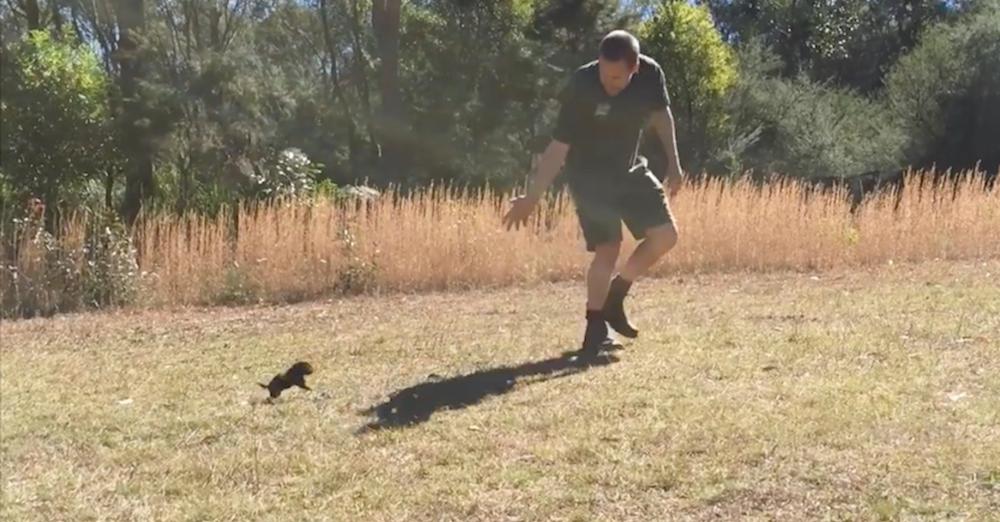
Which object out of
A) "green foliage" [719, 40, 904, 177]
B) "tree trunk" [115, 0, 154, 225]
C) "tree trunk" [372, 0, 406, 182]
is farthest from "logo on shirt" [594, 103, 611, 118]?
"green foliage" [719, 40, 904, 177]

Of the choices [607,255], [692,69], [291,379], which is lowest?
[291,379]

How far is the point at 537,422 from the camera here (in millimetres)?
3818

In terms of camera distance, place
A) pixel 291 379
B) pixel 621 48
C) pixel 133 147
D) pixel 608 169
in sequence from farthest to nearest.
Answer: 1. pixel 133 147
2. pixel 608 169
3. pixel 621 48
4. pixel 291 379

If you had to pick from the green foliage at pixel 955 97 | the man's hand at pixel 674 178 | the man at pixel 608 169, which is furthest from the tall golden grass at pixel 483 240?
the green foliage at pixel 955 97

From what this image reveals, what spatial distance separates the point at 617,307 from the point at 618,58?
1.19 m

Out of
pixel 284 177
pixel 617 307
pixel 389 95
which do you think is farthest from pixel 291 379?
pixel 389 95

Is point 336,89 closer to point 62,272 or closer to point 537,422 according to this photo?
point 62,272

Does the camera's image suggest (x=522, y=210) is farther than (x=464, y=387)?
Yes

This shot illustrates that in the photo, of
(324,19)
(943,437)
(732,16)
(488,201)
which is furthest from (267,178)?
(732,16)

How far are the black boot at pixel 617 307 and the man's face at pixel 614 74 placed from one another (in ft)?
2.92

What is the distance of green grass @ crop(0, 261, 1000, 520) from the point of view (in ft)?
10.1

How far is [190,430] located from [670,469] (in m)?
A: 1.89

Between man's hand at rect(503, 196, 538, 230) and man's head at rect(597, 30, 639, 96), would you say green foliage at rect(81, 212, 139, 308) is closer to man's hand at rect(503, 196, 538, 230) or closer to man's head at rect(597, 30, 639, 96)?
man's hand at rect(503, 196, 538, 230)

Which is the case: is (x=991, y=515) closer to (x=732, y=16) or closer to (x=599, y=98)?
(x=599, y=98)
